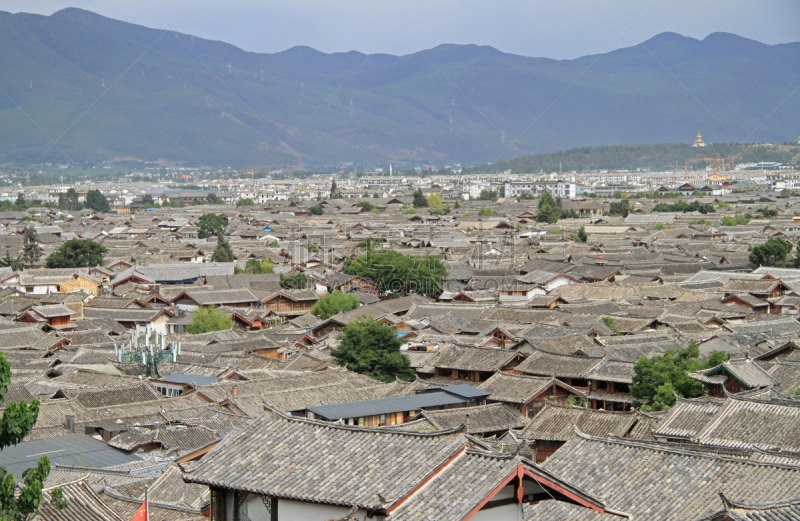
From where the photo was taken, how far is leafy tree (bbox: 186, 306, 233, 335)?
28359 mm

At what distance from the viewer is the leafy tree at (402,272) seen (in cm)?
3484

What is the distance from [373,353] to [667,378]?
7680 millimetres

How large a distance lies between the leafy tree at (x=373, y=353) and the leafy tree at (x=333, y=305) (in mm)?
7909

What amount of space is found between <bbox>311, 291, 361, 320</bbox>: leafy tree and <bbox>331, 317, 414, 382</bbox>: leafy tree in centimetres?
791

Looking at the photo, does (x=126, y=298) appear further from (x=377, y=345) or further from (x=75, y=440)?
(x=75, y=440)

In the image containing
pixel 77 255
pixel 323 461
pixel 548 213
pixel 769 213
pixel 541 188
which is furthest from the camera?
pixel 541 188

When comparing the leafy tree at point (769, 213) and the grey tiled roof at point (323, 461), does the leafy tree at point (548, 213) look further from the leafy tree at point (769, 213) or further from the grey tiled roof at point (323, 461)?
the grey tiled roof at point (323, 461)

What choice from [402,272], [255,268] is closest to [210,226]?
[255,268]

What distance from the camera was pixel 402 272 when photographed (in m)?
35.4

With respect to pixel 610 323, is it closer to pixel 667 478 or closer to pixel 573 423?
pixel 573 423

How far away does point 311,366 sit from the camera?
2139 cm

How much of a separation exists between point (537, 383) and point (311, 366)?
6.24m

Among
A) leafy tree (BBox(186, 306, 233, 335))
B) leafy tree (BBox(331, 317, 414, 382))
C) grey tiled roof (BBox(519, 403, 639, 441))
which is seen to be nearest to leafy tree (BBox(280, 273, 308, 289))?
leafy tree (BBox(186, 306, 233, 335))

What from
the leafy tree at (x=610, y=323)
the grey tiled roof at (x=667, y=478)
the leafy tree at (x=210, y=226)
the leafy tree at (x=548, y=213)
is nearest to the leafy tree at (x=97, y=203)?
the leafy tree at (x=210, y=226)
